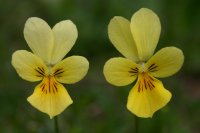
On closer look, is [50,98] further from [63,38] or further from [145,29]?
[145,29]

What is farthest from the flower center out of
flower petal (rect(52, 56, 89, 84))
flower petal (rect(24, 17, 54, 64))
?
flower petal (rect(24, 17, 54, 64))

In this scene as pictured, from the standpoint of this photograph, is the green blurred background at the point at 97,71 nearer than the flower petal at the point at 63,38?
No

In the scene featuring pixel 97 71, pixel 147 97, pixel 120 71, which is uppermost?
pixel 120 71

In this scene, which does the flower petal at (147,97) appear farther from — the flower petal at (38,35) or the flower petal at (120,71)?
the flower petal at (38,35)

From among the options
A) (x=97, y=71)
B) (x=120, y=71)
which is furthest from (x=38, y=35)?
(x=97, y=71)

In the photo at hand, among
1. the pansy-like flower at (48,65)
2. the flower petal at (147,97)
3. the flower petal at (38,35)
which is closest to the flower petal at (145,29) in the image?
the flower petal at (147,97)

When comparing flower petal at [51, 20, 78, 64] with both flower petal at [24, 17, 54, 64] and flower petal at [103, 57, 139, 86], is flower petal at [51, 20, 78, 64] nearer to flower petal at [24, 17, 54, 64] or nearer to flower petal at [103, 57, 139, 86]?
flower petal at [24, 17, 54, 64]
